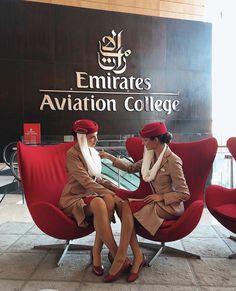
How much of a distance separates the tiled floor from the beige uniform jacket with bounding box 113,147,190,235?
1.28 ft

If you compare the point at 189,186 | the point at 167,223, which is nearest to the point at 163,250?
the point at 167,223

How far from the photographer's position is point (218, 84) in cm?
945

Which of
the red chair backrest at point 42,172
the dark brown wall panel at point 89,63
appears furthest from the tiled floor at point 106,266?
the dark brown wall panel at point 89,63

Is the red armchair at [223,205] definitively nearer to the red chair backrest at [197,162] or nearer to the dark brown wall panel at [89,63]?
the red chair backrest at [197,162]

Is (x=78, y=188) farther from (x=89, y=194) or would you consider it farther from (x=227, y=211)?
(x=227, y=211)

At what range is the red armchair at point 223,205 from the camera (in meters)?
2.76

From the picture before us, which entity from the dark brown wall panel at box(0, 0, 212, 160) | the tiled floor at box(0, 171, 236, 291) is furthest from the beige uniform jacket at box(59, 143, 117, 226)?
the dark brown wall panel at box(0, 0, 212, 160)

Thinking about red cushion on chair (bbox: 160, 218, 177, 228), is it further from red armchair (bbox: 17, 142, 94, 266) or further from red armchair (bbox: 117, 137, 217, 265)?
red armchair (bbox: 17, 142, 94, 266)

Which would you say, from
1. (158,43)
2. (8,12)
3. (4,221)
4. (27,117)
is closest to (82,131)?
(4,221)

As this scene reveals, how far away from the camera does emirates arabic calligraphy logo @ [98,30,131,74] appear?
8.09m

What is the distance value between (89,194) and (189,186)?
94 centimetres

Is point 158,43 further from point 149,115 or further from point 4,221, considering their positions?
point 4,221

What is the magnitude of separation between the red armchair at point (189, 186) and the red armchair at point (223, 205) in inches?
6.1

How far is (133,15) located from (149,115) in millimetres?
2580
